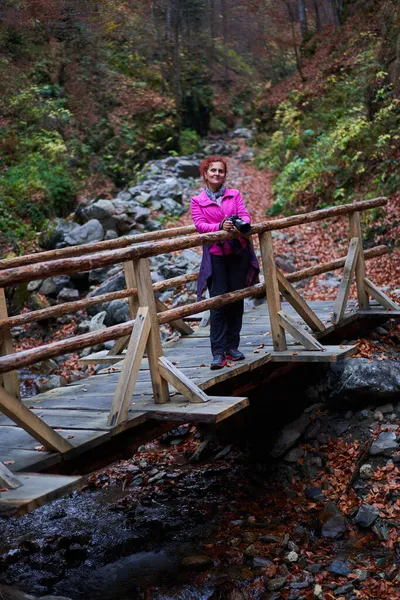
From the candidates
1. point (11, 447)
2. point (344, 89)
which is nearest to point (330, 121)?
point (344, 89)

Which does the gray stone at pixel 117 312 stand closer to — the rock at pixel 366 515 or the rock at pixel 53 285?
the rock at pixel 53 285

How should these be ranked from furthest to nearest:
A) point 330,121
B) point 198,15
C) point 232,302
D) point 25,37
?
point 198,15
point 25,37
point 330,121
point 232,302

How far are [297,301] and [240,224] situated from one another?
1587mm

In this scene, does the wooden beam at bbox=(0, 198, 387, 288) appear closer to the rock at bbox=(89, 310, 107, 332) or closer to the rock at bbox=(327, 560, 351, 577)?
the rock at bbox=(327, 560, 351, 577)

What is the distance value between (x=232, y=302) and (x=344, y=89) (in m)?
15.0

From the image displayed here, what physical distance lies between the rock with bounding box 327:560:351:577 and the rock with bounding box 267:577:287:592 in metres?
0.41

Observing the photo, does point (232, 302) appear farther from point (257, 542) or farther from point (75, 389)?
point (257, 542)

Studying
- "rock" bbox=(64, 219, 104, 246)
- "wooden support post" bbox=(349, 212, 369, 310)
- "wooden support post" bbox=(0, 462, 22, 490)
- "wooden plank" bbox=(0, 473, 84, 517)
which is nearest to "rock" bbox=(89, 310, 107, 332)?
"rock" bbox=(64, 219, 104, 246)

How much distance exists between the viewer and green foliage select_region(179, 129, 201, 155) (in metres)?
25.8

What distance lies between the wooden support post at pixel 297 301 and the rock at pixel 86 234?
9.13 metres

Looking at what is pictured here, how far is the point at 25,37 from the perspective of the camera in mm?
22062

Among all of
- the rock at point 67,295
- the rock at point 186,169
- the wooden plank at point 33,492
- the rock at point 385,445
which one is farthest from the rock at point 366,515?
the rock at point 186,169

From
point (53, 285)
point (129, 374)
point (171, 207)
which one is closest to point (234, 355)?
point (129, 374)

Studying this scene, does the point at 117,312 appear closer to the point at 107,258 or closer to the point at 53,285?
the point at 53,285
